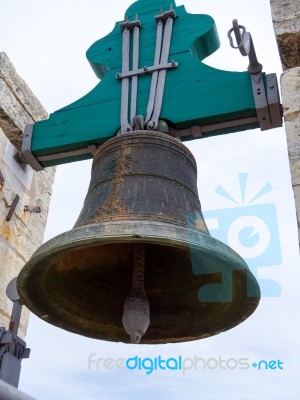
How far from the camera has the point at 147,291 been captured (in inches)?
82.5

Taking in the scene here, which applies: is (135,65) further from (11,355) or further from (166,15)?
(11,355)

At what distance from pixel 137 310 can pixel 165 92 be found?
3.36ft

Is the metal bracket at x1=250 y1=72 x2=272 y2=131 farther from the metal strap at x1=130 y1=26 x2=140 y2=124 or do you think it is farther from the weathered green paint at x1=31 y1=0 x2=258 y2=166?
the metal strap at x1=130 y1=26 x2=140 y2=124

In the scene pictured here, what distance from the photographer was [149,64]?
247 centimetres

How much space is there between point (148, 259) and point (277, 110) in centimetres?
80

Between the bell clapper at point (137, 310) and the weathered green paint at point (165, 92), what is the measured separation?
2.28 feet

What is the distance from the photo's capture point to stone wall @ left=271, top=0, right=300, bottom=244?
5.26ft

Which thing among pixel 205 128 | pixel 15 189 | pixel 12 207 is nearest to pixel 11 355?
pixel 12 207

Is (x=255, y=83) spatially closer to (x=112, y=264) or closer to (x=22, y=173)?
(x=112, y=264)

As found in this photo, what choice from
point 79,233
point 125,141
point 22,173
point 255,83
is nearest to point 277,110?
point 255,83

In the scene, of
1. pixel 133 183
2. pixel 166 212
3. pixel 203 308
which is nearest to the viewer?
pixel 166 212

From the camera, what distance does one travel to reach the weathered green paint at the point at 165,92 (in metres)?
2.23

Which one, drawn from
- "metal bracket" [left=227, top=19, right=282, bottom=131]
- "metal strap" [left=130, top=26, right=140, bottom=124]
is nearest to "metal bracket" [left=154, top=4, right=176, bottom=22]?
"metal strap" [left=130, top=26, right=140, bottom=124]

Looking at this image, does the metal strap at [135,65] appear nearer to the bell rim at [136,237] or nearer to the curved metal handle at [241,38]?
the curved metal handle at [241,38]
